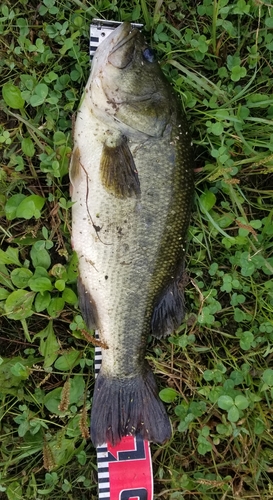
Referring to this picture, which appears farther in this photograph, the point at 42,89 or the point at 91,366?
the point at 91,366

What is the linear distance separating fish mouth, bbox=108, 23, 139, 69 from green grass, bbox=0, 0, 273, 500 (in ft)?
1.08

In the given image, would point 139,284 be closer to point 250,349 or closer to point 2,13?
point 250,349

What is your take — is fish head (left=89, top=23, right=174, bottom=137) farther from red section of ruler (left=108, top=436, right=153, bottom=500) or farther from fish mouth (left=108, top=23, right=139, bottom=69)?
red section of ruler (left=108, top=436, right=153, bottom=500)

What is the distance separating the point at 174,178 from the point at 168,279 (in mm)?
483

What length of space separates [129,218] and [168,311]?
0.52m

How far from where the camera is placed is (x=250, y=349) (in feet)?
8.04

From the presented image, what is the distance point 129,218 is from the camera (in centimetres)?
207

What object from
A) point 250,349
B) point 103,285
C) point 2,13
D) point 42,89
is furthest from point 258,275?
point 2,13

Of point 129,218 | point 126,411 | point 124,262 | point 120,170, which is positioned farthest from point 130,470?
point 120,170

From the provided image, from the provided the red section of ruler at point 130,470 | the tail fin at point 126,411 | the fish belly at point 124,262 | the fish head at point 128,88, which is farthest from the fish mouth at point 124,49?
the red section of ruler at point 130,470

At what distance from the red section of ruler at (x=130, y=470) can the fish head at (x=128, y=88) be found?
1524 millimetres

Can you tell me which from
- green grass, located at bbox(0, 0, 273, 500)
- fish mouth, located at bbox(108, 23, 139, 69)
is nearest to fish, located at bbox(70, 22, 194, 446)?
fish mouth, located at bbox(108, 23, 139, 69)

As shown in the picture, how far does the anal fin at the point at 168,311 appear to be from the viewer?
224 cm

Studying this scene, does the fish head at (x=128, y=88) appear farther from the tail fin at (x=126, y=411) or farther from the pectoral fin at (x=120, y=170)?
the tail fin at (x=126, y=411)
